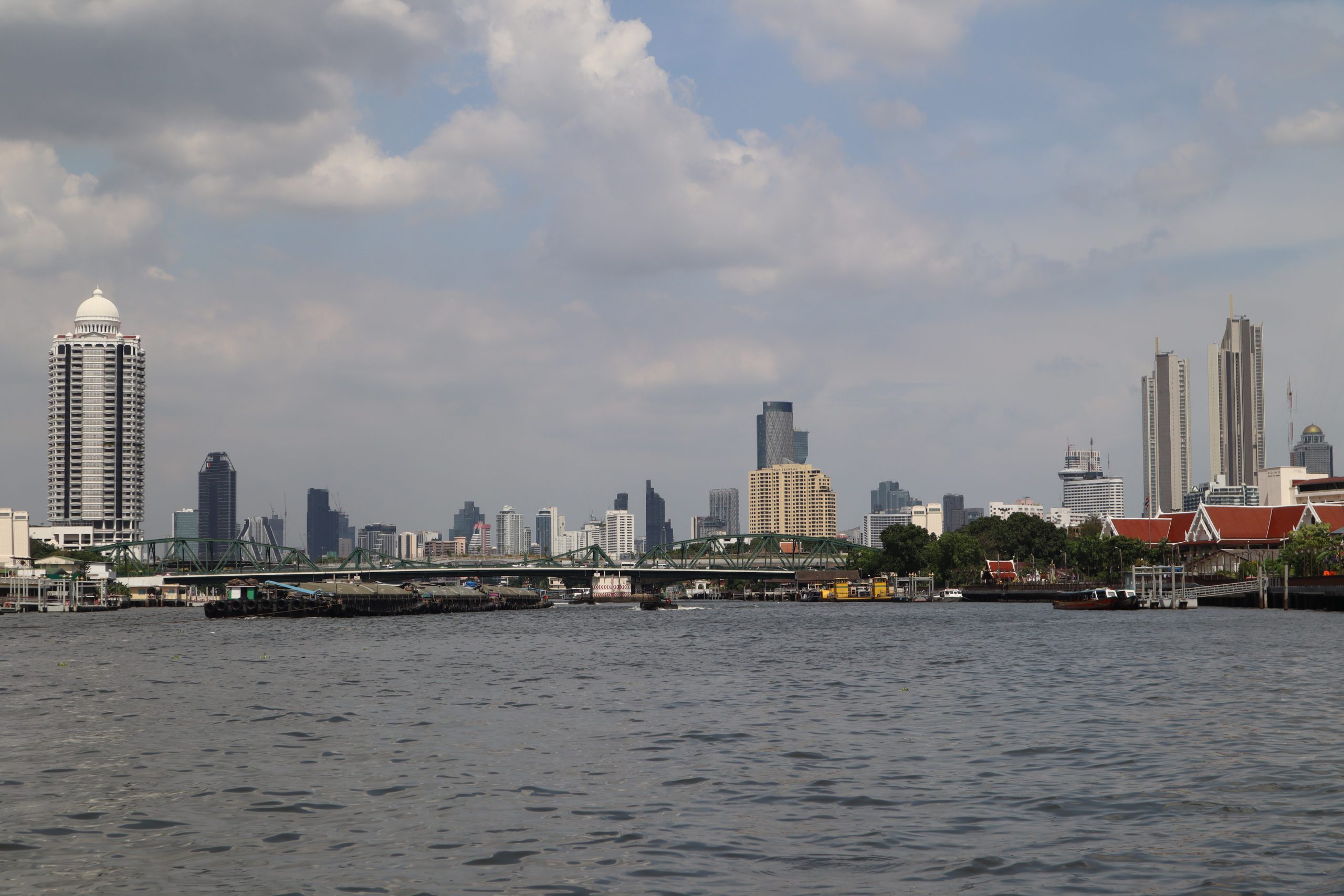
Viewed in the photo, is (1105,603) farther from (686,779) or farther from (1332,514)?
(686,779)

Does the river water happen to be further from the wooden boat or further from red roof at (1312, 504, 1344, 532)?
red roof at (1312, 504, 1344, 532)

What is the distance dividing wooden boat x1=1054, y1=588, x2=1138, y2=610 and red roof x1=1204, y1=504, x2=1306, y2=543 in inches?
1431

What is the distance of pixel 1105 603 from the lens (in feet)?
427

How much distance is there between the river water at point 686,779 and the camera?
18.0 m

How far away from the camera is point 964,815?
2172cm

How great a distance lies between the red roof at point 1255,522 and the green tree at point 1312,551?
2872 cm

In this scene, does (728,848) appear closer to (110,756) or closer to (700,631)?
(110,756)

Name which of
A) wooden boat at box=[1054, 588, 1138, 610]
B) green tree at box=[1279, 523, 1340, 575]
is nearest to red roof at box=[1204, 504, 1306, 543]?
green tree at box=[1279, 523, 1340, 575]

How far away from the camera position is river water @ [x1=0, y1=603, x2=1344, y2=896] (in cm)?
1800

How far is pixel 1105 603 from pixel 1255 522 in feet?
151

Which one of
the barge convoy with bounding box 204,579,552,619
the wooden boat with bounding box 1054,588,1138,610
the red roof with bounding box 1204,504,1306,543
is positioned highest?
the red roof with bounding box 1204,504,1306,543

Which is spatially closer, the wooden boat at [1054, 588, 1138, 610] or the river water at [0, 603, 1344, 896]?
the river water at [0, 603, 1344, 896]

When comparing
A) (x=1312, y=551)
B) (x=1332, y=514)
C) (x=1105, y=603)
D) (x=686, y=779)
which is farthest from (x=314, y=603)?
(x=686, y=779)

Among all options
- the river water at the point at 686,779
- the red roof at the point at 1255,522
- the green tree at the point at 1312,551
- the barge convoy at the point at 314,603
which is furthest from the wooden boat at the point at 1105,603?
the barge convoy at the point at 314,603
